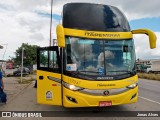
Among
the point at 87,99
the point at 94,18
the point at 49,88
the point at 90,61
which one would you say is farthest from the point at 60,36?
the point at 87,99

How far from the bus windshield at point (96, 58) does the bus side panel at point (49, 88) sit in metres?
0.70

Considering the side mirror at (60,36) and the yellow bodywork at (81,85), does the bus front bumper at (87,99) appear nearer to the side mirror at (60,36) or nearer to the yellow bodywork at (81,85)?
the yellow bodywork at (81,85)

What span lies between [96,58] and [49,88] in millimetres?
1941

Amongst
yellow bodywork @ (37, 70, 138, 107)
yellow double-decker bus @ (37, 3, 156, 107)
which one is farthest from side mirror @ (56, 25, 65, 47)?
yellow bodywork @ (37, 70, 138, 107)

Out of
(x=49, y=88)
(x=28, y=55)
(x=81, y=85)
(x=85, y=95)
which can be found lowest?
(x=85, y=95)

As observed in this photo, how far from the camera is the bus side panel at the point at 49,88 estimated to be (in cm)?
1074

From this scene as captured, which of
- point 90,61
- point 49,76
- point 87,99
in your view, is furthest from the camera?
point 49,76

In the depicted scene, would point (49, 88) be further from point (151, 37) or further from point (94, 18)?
point (151, 37)

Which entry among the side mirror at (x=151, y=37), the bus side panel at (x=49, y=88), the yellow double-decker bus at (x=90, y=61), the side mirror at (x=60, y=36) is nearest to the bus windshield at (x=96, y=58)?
the yellow double-decker bus at (x=90, y=61)

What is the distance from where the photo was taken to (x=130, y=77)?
10727 mm

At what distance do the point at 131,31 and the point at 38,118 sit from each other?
444cm

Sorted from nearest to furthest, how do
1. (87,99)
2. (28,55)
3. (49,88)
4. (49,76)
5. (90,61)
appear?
(87,99)
(90,61)
(49,88)
(49,76)
(28,55)

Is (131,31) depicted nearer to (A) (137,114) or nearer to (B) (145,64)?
(A) (137,114)

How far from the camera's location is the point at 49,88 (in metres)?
11.0
